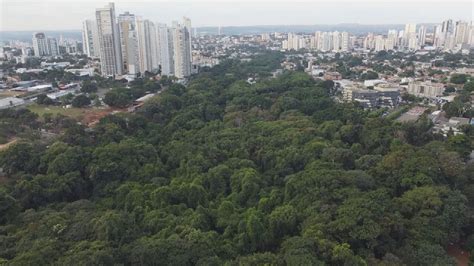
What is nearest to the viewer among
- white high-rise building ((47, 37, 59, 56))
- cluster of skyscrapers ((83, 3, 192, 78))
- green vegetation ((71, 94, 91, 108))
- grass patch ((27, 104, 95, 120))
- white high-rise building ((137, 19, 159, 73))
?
grass patch ((27, 104, 95, 120))

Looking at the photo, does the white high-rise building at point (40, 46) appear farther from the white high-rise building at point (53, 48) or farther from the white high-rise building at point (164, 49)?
the white high-rise building at point (164, 49)

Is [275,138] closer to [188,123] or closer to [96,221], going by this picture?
[188,123]

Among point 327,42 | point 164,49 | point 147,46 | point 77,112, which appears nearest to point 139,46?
point 147,46

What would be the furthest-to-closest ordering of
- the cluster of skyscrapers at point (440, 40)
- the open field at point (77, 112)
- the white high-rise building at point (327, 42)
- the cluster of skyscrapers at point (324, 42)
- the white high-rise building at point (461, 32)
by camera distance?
the white high-rise building at point (327, 42) < the cluster of skyscrapers at point (324, 42) < the white high-rise building at point (461, 32) < the cluster of skyscrapers at point (440, 40) < the open field at point (77, 112)

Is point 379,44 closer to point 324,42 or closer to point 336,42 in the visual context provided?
point 336,42

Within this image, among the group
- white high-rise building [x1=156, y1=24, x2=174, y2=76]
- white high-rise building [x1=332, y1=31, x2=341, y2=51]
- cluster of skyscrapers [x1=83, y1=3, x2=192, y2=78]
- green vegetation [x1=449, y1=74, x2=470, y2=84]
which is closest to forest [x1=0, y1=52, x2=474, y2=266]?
green vegetation [x1=449, y1=74, x2=470, y2=84]

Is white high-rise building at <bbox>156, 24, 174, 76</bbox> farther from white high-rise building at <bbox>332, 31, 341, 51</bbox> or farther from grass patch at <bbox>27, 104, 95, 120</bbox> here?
white high-rise building at <bbox>332, 31, 341, 51</bbox>

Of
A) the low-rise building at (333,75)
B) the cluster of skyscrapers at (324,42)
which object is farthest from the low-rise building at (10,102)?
the cluster of skyscrapers at (324,42)

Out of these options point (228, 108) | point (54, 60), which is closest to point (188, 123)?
point (228, 108)
